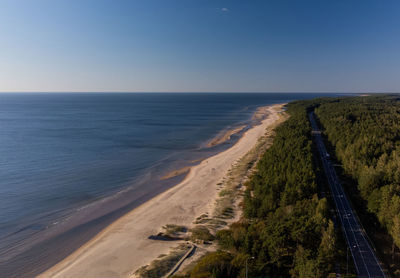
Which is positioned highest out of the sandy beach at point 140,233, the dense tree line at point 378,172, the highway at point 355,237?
the dense tree line at point 378,172

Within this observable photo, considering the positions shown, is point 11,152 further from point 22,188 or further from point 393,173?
point 393,173

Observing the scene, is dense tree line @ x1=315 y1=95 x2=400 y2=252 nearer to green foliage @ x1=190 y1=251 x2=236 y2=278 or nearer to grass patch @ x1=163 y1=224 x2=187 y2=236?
green foliage @ x1=190 y1=251 x2=236 y2=278

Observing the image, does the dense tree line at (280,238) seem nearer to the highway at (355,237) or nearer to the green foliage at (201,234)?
the green foliage at (201,234)

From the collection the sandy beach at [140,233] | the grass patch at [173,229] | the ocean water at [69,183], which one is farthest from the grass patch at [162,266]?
the ocean water at [69,183]

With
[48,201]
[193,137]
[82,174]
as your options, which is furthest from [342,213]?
[193,137]

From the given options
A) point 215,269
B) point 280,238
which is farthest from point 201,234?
point 280,238

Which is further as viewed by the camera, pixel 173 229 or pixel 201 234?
pixel 173 229

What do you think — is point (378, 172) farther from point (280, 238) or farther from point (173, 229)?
point (173, 229)
